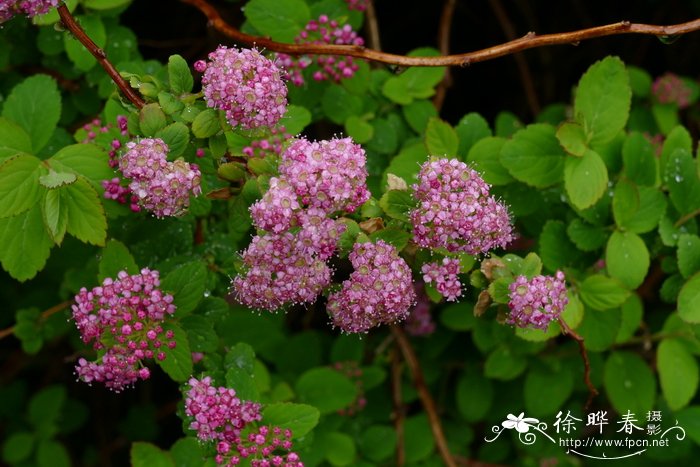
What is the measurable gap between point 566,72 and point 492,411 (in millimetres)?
1624

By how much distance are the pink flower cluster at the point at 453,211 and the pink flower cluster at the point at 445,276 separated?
6 centimetres

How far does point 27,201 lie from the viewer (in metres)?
1.74

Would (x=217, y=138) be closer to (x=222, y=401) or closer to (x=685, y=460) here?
(x=222, y=401)

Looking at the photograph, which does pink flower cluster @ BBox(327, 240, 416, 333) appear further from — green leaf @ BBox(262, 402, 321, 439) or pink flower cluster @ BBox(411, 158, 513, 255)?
green leaf @ BBox(262, 402, 321, 439)

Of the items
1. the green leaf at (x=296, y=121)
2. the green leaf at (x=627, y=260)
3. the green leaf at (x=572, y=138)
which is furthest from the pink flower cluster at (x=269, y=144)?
the green leaf at (x=627, y=260)

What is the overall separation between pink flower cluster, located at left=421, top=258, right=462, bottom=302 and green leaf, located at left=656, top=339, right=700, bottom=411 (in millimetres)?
1040

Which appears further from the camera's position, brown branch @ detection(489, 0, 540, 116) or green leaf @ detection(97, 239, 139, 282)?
brown branch @ detection(489, 0, 540, 116)

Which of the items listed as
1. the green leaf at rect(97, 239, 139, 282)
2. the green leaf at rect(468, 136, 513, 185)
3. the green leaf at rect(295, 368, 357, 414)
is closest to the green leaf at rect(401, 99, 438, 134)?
the green leaf at rect(468, 136, 513, 185)

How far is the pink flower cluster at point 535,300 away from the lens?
1628 mm

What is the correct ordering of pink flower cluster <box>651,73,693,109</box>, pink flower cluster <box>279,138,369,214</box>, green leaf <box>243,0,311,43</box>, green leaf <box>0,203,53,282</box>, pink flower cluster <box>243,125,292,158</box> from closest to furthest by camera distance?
pink flower cluster <box>279,138,369,214</box>, green leaf <box>0,203,53,282</box>, pink flower cluster <box>243,125,292,158</box>, green leaf <box>243,0,311,43</box>, pink flower cluster <box>651,73,693,109</box>

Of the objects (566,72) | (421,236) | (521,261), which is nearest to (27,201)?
(421,236)

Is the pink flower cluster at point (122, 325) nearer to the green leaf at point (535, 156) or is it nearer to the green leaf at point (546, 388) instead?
the green leaf at point (535, 156)

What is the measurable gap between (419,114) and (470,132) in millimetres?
229

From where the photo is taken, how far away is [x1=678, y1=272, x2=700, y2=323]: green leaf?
6.65 ft
